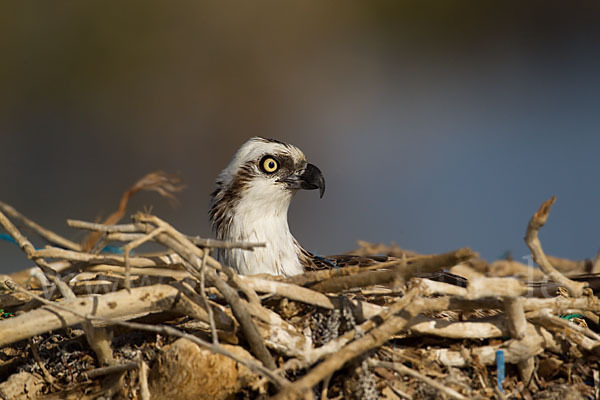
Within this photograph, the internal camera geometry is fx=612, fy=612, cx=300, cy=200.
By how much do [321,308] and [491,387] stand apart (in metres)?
0.64

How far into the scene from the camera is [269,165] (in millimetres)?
3480

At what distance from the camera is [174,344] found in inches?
80.4

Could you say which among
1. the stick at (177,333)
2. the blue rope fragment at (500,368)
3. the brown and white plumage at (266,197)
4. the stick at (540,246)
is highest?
the brown and white plumage at (266,197)

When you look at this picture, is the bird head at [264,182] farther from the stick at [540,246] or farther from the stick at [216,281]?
the stick at [540,246]

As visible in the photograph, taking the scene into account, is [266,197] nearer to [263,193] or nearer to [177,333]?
[263,193]

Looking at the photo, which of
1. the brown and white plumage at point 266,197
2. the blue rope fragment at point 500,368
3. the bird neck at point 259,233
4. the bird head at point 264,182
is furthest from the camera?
the bird head at point 264,182

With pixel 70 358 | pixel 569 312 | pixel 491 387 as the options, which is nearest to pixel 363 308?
pixel 491 387

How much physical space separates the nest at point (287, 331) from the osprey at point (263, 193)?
1.08m

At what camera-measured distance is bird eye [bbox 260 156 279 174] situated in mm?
3475

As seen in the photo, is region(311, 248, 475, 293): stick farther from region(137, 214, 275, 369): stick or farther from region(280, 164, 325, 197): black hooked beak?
region(280, 164, 325, 197): black hooked beak

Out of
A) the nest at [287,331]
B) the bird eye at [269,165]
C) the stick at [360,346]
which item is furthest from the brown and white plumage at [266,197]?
the stick at [360,346]

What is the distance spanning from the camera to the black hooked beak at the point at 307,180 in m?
3.46

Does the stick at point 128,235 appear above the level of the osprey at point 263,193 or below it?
below

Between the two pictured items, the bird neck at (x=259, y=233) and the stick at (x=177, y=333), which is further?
the bird neck at (x=259, y=233)
